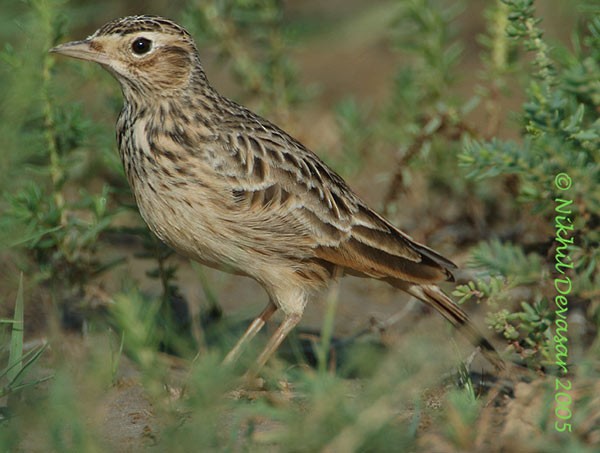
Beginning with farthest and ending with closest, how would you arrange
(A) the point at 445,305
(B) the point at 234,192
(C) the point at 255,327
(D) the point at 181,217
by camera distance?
(C) the point at 255,327, (A) the point at 445,305, (B) the point at 234,192, (D) the point at 181,217

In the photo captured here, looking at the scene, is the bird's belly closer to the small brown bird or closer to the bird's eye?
the small brown bird

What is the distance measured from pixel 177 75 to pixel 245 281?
80.4 inches

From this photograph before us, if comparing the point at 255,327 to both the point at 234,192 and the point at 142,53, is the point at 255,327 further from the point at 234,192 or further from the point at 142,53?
the point at 142,53

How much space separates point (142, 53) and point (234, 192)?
3.03 feet

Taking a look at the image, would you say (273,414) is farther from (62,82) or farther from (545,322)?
(62,82)

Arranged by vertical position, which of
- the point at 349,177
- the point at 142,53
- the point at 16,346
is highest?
the point at 142,53

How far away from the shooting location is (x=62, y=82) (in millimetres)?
6488

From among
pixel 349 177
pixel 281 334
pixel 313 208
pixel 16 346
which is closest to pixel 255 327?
pixel 281 334

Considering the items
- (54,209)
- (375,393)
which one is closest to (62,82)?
(54,209)

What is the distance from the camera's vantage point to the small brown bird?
4805mm

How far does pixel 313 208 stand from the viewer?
5.11 metres

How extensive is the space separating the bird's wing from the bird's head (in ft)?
1.46

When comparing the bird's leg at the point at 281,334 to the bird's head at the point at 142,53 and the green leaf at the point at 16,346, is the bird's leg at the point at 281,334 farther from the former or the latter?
the bird's head at the point at 142,53

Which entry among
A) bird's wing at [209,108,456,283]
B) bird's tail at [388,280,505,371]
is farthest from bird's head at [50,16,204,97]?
bird's tail at [388,280,505,371]
